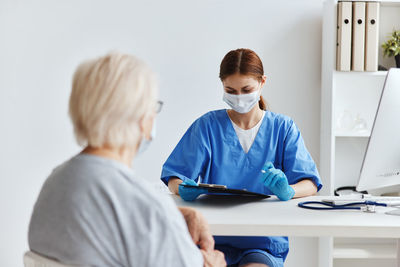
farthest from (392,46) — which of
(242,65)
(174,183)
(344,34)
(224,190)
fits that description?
(224,190)

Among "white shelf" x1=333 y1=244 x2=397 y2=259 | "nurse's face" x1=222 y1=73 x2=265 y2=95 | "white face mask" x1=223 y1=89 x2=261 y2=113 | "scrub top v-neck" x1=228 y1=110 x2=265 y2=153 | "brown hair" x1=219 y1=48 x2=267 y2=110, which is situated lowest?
"white shelf" x1=333 y1=244 x2=397 y2=259

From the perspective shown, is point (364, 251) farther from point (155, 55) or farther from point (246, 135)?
point (155, 55)

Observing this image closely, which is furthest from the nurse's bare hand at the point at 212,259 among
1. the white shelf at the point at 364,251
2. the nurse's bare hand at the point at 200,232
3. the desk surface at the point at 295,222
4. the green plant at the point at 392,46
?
the green plant at the point at 392,46

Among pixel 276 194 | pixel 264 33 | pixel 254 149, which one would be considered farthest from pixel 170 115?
pixel 276 194

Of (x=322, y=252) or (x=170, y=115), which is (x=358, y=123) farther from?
(x=170, y=115)

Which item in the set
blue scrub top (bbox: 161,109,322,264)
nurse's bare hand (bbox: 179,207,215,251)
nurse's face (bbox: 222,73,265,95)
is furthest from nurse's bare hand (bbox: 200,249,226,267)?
nurse's face (bbox: 222,73,265,95)

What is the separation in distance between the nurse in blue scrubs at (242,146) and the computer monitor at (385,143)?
351mm

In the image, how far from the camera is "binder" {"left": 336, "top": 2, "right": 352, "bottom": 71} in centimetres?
275

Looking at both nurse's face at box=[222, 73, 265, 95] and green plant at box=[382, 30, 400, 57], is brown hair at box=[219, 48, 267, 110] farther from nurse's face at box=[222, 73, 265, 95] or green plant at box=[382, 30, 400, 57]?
green plant at box=[382, 30, 400, 57]

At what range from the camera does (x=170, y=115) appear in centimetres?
307

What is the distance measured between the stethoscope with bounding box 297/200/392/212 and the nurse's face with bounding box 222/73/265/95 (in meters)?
0.49

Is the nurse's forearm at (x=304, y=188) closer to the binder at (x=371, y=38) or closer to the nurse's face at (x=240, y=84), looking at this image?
the nurse's face at (x=240, y=84)

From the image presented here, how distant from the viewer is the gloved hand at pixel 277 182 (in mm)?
1778

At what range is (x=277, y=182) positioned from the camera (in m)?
1.80
